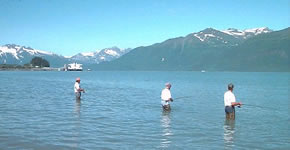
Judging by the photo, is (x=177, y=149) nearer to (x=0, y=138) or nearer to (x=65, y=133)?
(x=65, y=133)

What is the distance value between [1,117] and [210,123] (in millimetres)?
13367

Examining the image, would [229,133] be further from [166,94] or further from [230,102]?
[166,94]

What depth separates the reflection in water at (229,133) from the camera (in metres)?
17.4

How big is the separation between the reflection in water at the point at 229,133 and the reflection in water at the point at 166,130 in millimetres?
2723

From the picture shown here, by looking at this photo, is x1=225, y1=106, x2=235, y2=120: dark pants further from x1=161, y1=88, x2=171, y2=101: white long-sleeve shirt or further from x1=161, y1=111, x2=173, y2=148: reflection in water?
x1=161, y1=88, x2=171, y2=101: white long-sleeve shirt

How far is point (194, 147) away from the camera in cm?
1658

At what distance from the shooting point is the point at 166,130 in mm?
20781

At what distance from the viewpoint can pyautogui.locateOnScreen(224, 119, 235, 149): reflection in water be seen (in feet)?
57.0

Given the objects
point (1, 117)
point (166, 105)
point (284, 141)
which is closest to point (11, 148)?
point (1, 117)

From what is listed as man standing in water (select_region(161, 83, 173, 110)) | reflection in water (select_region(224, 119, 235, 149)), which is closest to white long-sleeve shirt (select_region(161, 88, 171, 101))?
man standing in water (select_region(161, 83, 173, 110))

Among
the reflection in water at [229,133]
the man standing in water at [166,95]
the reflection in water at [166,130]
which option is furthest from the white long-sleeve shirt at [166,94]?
the reflection in water at [229,133]

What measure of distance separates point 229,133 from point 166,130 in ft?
11.1

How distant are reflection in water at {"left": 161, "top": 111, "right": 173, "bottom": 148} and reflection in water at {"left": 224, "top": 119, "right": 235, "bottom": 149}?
272 cm

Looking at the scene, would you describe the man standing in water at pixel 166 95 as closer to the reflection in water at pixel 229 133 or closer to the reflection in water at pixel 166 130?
the reflection in water at pixel 166 130
